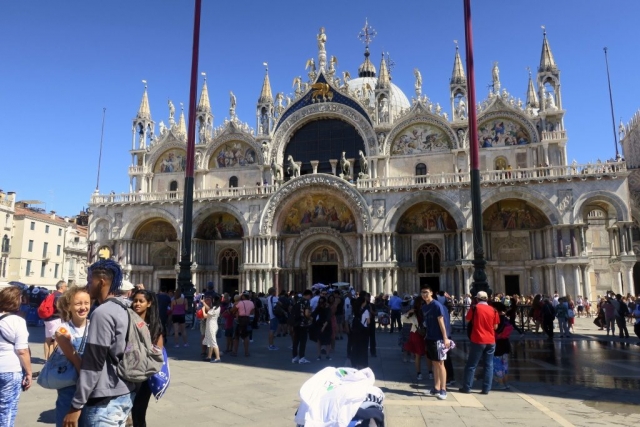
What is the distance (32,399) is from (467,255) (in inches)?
960

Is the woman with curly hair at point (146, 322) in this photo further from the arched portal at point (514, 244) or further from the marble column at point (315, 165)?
the arched portal at point (514, 244)

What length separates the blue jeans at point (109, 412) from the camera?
3.61 m

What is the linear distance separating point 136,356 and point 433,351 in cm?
567

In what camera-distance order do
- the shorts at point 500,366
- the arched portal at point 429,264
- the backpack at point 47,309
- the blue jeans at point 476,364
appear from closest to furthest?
the blue jeans at point 476,364, the shorts at point 500,366, the backpack at point 47,309, the arched portal at point 429,264

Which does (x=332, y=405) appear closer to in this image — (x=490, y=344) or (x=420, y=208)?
(x=490, y=344)

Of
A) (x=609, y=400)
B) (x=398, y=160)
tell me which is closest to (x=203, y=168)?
(x=398, y=160)

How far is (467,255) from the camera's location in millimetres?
28203

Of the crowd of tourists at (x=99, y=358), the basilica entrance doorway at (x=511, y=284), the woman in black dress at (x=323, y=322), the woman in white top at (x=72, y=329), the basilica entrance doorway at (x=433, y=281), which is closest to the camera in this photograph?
the crowd of tourists at (x=99, y=358)

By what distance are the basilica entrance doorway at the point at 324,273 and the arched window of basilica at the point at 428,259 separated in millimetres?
5712

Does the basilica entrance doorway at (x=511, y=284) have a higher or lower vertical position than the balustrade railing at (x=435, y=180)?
lower

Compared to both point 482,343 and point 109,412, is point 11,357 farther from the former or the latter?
point 482,343

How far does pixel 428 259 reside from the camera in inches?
1229

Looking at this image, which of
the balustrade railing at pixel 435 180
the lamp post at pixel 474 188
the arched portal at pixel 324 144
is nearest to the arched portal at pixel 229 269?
the balustrade railing at pixel 435 180

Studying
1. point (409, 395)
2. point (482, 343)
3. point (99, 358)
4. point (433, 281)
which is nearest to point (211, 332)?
point (409, 395)
